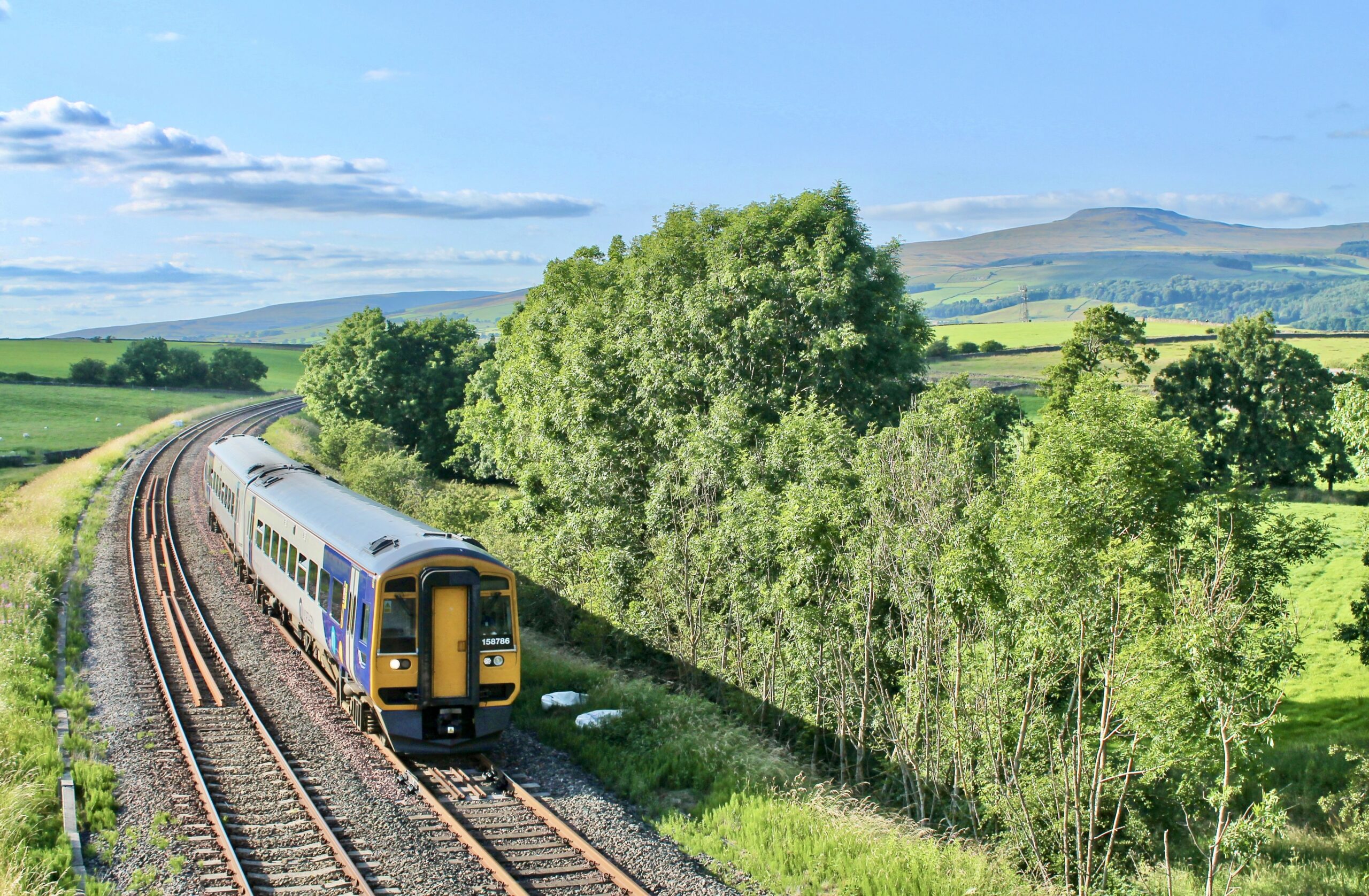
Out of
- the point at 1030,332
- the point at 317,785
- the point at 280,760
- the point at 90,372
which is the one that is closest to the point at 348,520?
the point at 280,760

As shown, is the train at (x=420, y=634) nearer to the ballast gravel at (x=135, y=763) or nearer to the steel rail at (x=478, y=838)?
the steel rail at (x=478, y=838)

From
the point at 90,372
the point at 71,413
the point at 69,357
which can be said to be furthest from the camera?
the point at 69,357

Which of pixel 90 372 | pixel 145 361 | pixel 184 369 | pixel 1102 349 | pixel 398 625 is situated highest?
pixel 145 361

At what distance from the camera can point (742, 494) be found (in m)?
20.4

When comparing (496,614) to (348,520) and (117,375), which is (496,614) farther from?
(117,375)

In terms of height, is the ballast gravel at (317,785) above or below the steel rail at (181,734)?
below

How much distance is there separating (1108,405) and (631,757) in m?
8.59

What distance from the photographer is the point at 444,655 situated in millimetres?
13992

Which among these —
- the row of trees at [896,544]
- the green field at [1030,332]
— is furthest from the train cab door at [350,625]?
the green field at [1030,332]

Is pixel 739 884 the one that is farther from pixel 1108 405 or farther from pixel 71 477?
pixel 71 477

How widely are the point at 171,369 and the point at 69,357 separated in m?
20.5

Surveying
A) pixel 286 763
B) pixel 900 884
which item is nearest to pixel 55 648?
pixel 286 763

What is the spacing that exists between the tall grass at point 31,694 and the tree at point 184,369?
63.5 metres

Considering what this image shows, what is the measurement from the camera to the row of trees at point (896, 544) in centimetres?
1272
